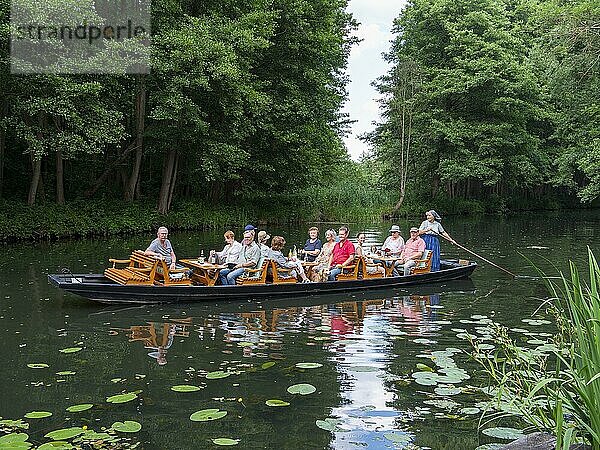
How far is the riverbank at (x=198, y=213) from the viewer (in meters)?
20.7

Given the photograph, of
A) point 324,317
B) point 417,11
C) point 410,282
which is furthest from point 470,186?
point 324,317

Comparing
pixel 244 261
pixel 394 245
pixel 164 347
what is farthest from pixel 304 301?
pixel 164 347

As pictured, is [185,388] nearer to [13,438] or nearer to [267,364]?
[267,364]

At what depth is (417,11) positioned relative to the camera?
1544 inches

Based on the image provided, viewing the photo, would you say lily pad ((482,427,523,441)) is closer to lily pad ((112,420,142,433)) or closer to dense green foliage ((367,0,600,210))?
lily pad ((112,420,142,433))

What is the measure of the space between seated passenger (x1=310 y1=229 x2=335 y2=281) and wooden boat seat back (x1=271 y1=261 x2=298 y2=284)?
0.82 m

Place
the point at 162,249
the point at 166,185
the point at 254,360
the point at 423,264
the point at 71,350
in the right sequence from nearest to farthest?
the point at 254,360
the point at 71,350
the point at 162,249
the point at 423,264
the point at 166,185

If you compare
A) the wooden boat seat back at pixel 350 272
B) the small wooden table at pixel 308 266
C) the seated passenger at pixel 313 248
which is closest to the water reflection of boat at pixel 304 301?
the wooden boat seat back at pixel 350 272

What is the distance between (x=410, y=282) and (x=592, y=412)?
1037cm

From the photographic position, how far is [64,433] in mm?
4984

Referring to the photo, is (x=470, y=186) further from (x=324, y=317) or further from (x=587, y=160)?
(x=324, y=317)

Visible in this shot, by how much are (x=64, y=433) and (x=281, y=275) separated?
23.9 feet

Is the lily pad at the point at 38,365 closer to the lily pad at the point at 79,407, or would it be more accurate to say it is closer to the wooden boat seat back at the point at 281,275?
the lily pad at the point at 79,407

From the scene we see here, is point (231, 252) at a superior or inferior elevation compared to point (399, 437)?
superior
